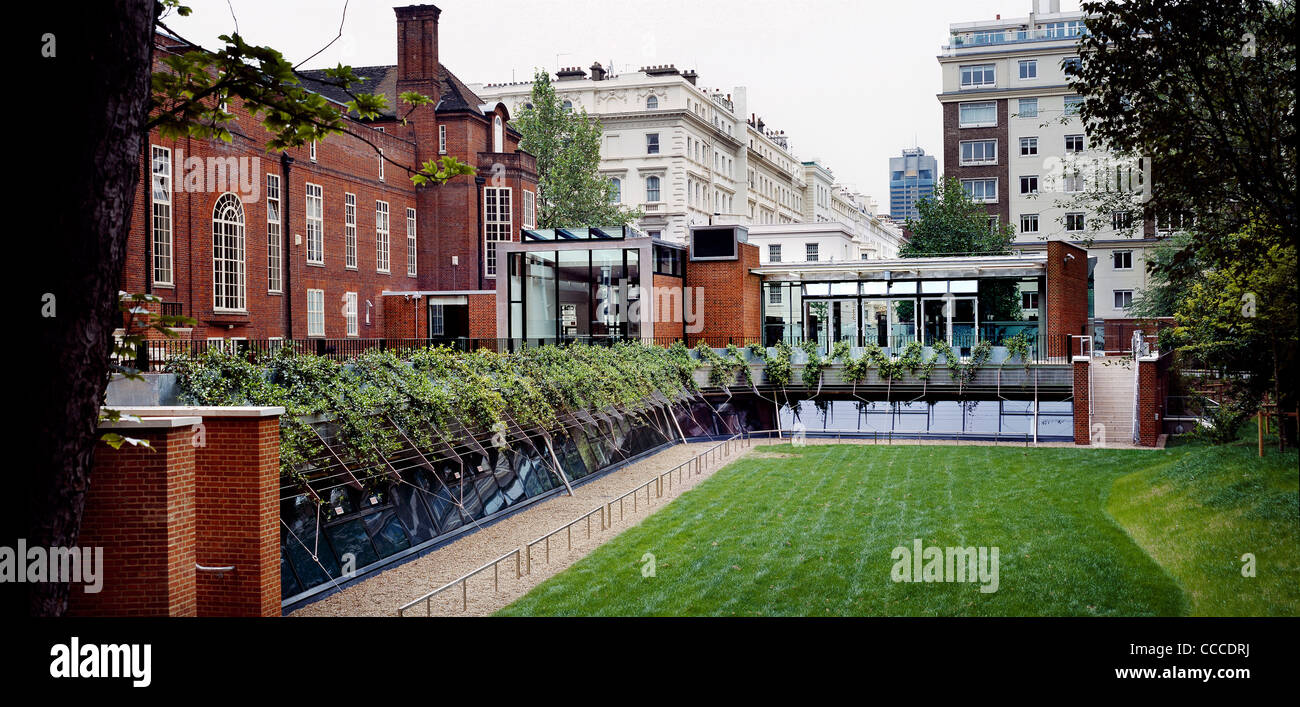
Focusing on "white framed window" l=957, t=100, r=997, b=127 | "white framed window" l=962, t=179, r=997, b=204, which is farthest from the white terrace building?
"white framed window" l=957, t=100, r=997, b=127

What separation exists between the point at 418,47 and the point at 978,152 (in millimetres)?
20360

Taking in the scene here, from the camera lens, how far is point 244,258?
86.8 feet

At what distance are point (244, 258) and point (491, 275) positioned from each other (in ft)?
37.8

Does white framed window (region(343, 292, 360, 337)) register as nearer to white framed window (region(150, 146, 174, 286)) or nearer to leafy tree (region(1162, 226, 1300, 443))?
white framed window (region(150, 146, 174, 286))

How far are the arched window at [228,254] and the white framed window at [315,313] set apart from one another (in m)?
2.81

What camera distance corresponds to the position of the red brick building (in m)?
24.0

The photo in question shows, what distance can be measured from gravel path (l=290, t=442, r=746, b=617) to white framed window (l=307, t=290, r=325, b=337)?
14.4m

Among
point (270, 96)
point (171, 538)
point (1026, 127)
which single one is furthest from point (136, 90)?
point (1026, 127)

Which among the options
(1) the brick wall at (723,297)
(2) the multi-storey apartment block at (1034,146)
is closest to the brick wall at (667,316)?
(1) the brick wall at (723,297)

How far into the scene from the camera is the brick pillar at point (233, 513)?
8.74 meters

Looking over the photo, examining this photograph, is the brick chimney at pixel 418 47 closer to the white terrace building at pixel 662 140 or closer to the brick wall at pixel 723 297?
the white terrace building at pixel 662 140

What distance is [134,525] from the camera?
764 centimetres

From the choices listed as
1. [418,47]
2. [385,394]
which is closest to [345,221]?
[418,47]
